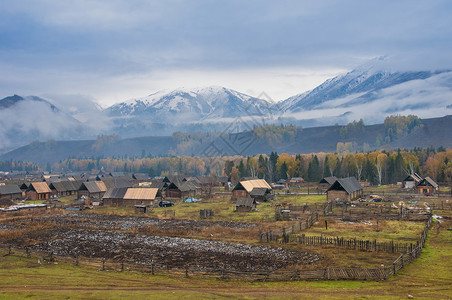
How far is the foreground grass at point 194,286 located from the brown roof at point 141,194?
52107mm

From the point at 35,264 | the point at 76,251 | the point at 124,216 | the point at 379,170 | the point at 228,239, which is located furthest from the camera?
the point at 379,170

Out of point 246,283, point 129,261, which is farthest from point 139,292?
point 129,261

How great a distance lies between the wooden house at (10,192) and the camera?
101 metres

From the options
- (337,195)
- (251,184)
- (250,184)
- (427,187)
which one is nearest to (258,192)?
(250,184)

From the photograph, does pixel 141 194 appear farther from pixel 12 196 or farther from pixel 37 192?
pixel 12 196

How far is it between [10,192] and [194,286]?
9046 cm

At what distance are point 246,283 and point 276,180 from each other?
127708 millimetres

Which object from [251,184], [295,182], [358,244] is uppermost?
[251,184]

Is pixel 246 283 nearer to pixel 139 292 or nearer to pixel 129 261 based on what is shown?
pixel 139 292

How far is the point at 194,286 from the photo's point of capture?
2912 centimetres

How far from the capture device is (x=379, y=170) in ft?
427

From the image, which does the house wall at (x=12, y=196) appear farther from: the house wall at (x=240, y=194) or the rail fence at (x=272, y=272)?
the rail fence at (x=272, y=272)

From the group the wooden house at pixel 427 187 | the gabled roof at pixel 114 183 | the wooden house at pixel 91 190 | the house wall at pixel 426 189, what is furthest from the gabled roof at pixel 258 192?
the gabled roof at pixel 114 183

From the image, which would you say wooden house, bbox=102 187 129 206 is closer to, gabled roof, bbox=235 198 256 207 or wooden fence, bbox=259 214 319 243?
gabled roof, bbox=235 198 256 207
